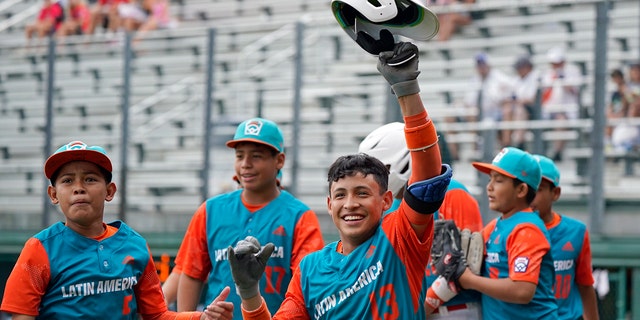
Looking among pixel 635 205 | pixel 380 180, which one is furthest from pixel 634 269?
pixel 380 180

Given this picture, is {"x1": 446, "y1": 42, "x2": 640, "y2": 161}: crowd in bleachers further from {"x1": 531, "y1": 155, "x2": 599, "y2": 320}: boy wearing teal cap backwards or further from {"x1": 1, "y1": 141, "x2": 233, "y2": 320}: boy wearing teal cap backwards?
{"x1": 1, "y1": 141, "x2": 233, "y2": 320}: boy wearing teal cap backwards

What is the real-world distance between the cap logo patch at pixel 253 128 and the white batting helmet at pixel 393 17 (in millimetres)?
2256

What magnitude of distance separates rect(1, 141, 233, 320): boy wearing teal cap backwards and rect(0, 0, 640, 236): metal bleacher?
6236 mm

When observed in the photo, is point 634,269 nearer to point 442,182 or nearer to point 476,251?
point 476,251

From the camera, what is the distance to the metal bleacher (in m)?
12.0

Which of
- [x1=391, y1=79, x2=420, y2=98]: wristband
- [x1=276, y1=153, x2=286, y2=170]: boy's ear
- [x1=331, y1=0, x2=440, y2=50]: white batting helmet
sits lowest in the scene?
[x1=276, y1=153, x2=286, y2=170]: boy's ear

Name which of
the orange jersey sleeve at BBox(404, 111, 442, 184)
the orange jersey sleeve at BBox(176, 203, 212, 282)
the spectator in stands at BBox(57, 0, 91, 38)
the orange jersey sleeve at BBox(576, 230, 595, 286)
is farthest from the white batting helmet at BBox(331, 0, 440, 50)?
the spectator in stands at BBox(57, 0, 91, 38)

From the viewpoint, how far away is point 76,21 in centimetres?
1761

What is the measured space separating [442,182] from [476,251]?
1.94 meters

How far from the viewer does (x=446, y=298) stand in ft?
19.5

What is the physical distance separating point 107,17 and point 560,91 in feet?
29.4

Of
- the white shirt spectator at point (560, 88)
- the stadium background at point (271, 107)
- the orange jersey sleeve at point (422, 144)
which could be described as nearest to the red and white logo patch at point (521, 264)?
the orange jersey sleeve at point (422, 144)

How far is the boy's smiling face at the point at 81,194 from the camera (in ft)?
16.1

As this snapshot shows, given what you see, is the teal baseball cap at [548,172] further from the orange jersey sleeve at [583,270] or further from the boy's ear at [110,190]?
the boy's ear at [110,190]
